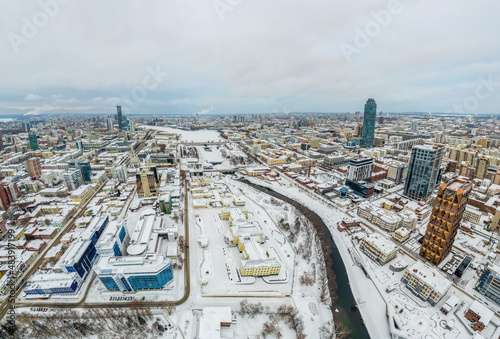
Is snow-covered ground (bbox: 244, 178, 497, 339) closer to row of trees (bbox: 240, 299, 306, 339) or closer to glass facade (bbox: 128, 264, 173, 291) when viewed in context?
row of trees (bbox: 240, 299, 306, 339)

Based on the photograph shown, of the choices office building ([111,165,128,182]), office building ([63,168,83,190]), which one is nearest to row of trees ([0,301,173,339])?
office building ([63,168,83,190])

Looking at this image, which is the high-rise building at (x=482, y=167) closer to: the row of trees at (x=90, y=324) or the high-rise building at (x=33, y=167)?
the row of trees at (x=90, y=324)

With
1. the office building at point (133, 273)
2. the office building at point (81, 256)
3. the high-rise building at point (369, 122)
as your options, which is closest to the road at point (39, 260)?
the office building at point (81, 256)

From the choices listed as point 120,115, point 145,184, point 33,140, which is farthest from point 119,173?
point 120,115

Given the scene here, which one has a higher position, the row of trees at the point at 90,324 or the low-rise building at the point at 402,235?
the low-rise building at the point at 402,235

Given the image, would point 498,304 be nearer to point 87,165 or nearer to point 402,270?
point 402,270

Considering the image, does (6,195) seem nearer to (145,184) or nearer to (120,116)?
(145,184)

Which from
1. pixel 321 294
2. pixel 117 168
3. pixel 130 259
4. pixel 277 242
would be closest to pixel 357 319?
pixel 321 294
